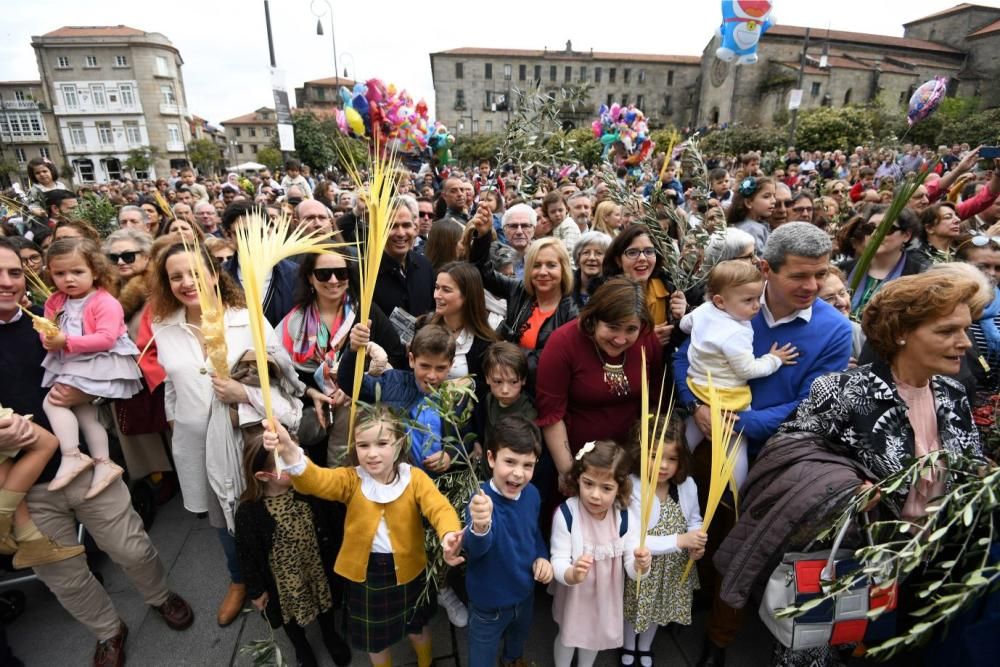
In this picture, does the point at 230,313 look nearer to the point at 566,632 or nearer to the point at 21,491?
the point at 21,491

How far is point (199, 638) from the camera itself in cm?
289

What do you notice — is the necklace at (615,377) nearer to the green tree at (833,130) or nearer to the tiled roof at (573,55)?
the green tree at (833,130)

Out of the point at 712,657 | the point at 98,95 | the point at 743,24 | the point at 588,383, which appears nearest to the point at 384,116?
the point at 588,383

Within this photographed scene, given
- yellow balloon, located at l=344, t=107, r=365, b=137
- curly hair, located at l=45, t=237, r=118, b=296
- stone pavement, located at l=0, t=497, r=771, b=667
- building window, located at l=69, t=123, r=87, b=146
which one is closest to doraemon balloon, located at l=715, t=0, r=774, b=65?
yellow balloon, located at l=344, t=107, r=365, b=137

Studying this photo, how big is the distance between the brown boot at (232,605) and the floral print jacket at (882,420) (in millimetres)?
3491

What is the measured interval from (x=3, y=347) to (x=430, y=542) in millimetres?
2533

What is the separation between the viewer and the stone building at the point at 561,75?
6950 centimetres

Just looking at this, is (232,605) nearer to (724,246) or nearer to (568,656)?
(568,656)

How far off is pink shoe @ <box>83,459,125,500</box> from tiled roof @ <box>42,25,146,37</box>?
76020 mm

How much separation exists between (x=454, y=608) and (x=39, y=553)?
2258 mm

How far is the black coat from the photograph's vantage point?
250 cm

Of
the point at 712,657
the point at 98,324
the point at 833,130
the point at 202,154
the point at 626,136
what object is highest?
the point at 202,154

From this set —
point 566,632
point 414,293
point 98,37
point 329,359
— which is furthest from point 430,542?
point 98,37

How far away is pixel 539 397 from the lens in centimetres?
270
